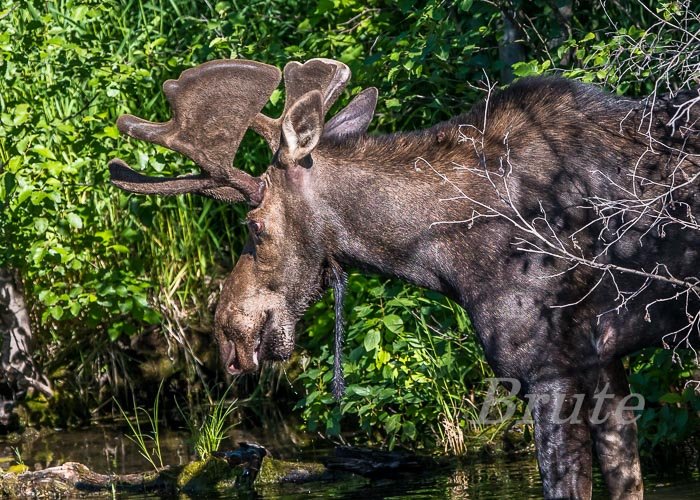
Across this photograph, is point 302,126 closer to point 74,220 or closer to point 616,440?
point 616,440

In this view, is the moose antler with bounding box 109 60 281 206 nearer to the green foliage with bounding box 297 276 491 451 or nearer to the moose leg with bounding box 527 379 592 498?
the moose leg with bounding box 527 379 592 498

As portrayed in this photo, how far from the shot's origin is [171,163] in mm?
8977

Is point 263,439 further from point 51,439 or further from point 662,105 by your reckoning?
point 662,105

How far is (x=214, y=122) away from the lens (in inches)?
246

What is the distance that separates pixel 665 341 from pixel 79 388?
18.7 feet

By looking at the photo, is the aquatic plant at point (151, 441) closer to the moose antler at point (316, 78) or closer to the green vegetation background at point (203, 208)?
the green vegetation background at point (203, 208)

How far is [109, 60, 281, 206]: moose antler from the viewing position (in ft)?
20.0

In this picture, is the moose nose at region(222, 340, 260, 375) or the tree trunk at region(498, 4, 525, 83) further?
the tree trunk at region(498, 4, 525, 83)

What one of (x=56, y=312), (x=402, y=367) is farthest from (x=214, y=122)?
(x=56, y=312)

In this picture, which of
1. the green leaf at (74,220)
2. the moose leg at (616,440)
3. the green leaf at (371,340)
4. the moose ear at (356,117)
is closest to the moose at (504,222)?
the moose leg at (616,440)

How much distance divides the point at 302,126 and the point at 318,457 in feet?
10.5

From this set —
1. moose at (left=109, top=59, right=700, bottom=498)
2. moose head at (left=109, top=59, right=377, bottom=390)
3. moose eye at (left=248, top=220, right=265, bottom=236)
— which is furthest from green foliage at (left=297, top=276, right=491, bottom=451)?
moose eye at (left=248, top=220, right=265, bottom=236)

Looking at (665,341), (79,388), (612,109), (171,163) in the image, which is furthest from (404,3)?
(79,388)

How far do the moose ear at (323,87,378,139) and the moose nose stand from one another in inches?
46.9
